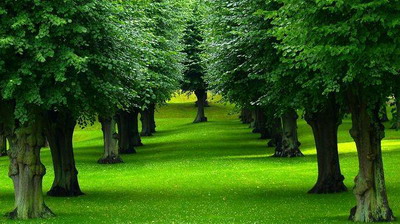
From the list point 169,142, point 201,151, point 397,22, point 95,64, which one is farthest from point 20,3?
point 169,142

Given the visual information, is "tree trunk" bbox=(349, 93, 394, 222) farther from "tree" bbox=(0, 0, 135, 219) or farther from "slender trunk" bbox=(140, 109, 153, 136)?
"slender trunk" bbox=(140, 109, 153, 136)

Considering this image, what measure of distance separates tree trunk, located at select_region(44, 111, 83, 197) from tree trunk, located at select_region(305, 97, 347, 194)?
1095 centimetres

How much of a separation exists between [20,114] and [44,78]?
54.5 inches

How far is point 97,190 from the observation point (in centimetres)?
3897

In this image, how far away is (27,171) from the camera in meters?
26.7

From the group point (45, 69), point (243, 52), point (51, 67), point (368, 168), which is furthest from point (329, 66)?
point (243, 52)

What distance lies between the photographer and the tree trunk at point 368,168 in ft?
77.1

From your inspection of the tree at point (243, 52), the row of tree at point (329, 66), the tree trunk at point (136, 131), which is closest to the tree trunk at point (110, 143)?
the tree trunk at point (136, 131)

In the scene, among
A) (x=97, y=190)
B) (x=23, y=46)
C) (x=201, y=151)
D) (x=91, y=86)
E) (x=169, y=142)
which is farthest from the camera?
(x=169, y=142)

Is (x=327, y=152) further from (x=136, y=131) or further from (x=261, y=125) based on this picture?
(x=261, y=125)

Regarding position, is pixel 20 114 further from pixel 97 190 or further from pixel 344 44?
pixel 97 190

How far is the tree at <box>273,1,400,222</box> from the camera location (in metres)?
19.3

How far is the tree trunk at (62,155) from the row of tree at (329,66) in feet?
25.2

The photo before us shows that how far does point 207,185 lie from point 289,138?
46.7 ft
